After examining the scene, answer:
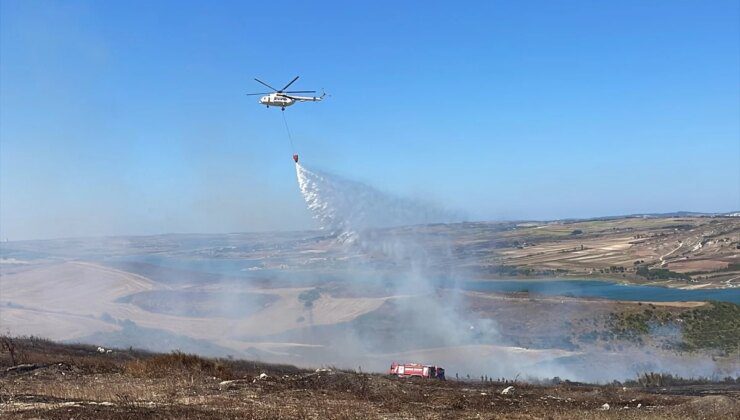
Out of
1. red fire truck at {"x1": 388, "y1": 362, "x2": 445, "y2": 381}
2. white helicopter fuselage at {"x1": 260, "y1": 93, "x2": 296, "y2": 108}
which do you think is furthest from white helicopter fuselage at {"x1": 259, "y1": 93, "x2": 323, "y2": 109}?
red fire truck at {"x1": 388, "y1": 362, "x2": 445, "y2": 381}

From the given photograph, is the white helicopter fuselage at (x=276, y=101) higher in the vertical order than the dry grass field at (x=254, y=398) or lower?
higher

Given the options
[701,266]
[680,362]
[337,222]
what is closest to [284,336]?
[337,222]

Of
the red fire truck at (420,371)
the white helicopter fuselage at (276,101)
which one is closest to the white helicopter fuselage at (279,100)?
the white helicopter fuselage at (276,101)

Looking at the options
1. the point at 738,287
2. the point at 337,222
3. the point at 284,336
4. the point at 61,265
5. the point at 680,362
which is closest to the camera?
the point at 680,362

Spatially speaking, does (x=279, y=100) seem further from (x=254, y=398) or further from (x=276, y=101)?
(x=254, y=398)

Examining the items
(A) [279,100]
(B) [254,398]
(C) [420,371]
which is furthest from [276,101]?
(B) [254,398]

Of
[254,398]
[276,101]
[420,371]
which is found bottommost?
[420,371]

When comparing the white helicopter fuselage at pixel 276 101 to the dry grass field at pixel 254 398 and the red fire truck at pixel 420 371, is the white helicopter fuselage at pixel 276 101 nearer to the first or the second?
the red fire truck at pixel 420 371

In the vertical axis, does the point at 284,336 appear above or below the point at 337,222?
below

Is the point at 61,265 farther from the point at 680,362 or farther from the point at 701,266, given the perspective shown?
the point at 701,266

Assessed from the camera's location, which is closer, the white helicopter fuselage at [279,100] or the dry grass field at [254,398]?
the dry grass field at [254,398]

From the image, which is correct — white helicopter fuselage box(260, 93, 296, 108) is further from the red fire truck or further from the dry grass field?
the dry grass field
